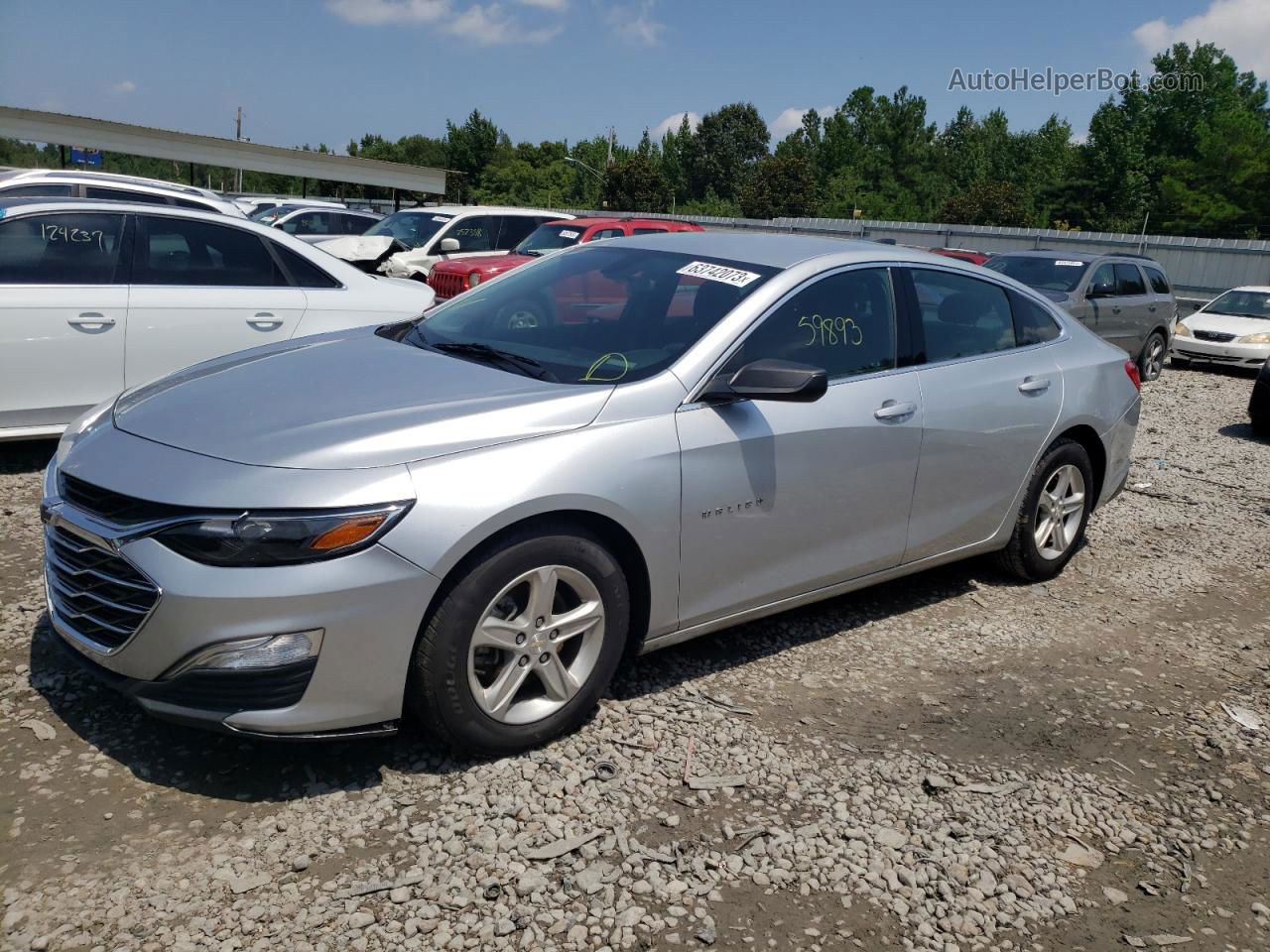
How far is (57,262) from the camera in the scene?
615cm

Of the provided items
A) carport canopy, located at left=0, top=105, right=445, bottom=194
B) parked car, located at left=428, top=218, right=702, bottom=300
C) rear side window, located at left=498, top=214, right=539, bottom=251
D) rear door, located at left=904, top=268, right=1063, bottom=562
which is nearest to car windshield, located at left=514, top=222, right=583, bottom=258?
parked car, located at left=428, top=218, right=702, bottom=300

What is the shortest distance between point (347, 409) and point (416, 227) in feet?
45.6

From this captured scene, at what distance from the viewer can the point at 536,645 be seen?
332 cm

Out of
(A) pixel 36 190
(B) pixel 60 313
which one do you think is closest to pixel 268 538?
(B) pixel 60 313

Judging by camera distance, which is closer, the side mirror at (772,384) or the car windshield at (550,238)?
the side mirror at (772,384)

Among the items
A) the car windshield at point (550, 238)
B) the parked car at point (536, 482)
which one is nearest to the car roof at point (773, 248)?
the parked car at point (536, 482)

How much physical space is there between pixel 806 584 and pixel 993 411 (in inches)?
51.9

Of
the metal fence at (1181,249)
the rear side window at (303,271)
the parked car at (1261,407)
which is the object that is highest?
the metal fence at (1181,249)

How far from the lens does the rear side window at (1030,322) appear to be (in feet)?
16.9

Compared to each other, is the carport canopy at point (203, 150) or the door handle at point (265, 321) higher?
the carport canopy at point (203, 150)

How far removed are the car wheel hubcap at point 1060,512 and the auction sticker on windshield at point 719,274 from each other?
215 cm

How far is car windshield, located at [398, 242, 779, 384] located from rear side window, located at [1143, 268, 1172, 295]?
1301 cm

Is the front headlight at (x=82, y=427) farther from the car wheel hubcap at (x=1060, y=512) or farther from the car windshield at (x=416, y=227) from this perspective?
the car windshield at (x=416, y=227)

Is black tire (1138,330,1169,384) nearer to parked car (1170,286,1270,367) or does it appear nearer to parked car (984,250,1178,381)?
parked car (984,250,1178,381)
